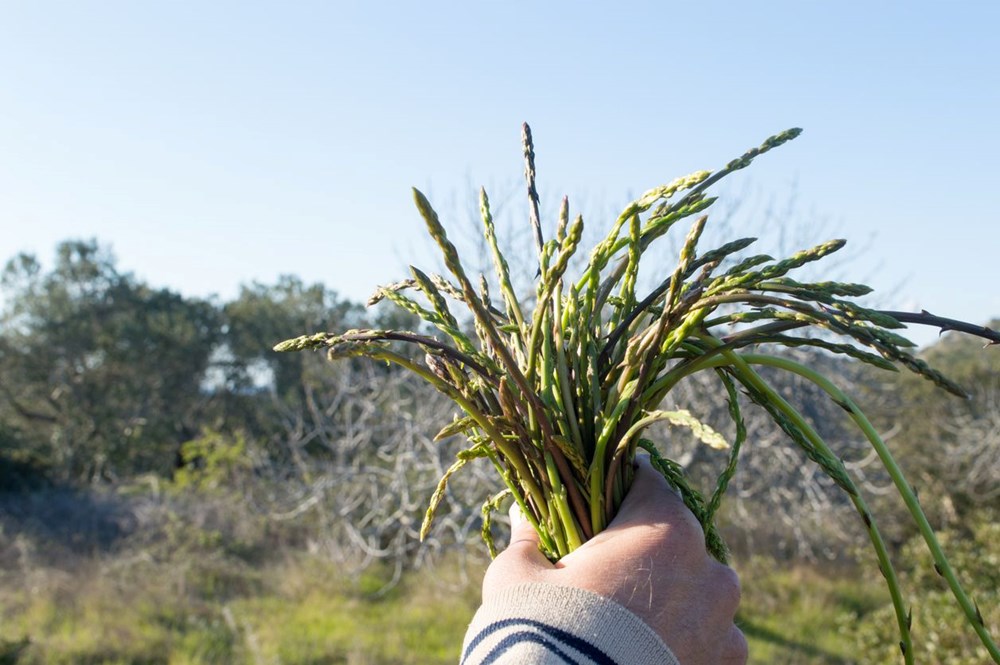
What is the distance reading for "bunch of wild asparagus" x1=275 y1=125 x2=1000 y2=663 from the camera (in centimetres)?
117

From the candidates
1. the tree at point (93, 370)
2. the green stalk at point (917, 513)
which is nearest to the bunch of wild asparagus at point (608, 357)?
the green stalk at point (917, 513)

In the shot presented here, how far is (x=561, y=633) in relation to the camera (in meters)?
1.07

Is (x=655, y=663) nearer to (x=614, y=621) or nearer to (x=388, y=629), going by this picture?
(x=614, y=621)

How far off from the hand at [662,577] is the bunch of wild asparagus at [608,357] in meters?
0.09

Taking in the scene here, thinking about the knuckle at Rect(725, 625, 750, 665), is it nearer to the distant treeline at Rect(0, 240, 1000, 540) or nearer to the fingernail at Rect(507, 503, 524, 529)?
the fingernail at Rect(507, 503, 524, 529)

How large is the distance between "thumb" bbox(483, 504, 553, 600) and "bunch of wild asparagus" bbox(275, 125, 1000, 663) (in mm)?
54

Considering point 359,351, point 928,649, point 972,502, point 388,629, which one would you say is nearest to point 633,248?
point 359,351

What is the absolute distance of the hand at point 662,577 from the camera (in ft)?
3.73

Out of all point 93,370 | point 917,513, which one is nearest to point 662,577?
point 917,513

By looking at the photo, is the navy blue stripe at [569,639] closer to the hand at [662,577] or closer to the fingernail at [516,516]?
the hand at [662,577]

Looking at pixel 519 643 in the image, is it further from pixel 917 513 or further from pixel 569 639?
pixel 917 513

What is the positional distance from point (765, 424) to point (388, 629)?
478 cm

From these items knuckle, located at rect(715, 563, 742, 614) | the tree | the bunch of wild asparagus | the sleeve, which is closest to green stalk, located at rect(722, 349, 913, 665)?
the bunch of wild asparagus

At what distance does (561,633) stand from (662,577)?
0.18 m
